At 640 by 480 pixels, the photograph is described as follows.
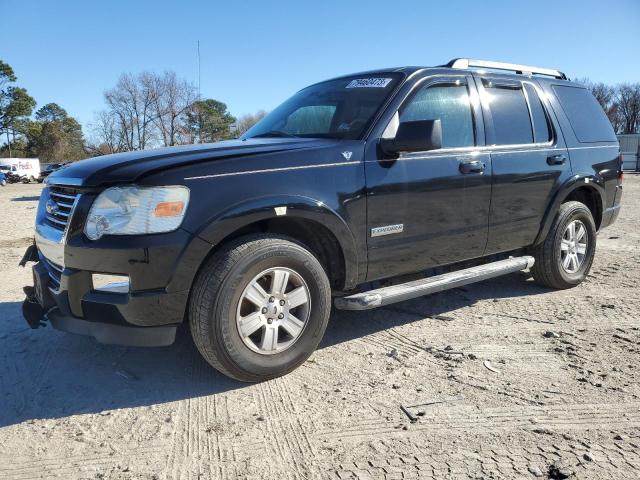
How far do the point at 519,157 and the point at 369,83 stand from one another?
148 centimetres

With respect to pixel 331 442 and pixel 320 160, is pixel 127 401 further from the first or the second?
pixel 320 160

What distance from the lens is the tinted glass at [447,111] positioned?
12.7 feet

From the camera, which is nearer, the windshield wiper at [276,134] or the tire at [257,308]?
the tire at [257,308]

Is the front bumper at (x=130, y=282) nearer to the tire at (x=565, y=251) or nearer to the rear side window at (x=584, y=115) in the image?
the tire at (x=565, y=251)

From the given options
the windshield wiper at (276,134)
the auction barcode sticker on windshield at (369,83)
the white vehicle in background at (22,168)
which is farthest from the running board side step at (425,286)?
the white vehicle in background at (22,168)

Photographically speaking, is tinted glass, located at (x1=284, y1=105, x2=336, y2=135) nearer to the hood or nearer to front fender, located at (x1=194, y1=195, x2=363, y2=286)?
the hood

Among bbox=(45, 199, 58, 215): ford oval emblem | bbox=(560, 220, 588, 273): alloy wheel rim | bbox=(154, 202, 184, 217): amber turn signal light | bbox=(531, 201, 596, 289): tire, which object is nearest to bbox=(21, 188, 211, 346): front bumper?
bbox=(154, 202, 184, 217): amber turn signal light

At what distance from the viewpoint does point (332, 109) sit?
13.1ft

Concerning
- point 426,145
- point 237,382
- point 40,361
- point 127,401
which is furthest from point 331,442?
point 40,361

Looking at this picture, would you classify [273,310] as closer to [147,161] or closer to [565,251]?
[147,161]

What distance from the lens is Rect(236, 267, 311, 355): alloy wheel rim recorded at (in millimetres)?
3055

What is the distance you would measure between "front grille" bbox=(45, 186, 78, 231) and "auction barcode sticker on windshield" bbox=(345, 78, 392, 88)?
7.30 feet

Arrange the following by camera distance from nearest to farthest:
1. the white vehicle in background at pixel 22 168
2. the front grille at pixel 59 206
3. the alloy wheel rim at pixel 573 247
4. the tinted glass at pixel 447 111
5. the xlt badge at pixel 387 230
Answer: the front grille at pixel 59 206, the xlt badge at pixel 387 230, the tinted glass at pixel 447 111, the alloy wheel rim at pixel 573 247, the white vehicle in background at pixel 22 168

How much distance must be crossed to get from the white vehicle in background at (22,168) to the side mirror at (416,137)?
46268 mm
